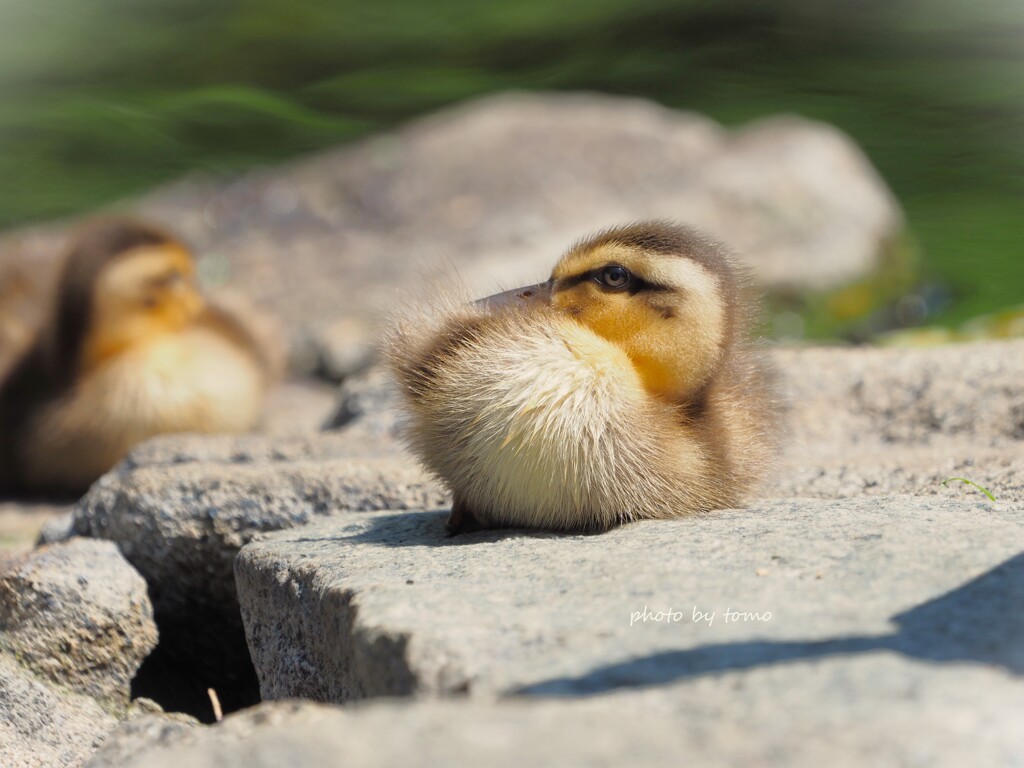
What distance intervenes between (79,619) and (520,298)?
166cm

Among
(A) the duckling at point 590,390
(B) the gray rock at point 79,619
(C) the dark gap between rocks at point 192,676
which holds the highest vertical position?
(A) the duckling at point 590,390

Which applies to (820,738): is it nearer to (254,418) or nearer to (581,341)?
(581,341)

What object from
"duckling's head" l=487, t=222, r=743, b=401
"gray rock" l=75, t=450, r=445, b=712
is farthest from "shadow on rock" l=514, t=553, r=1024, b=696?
"gray rock" l=75, t=450, r=445, b=712

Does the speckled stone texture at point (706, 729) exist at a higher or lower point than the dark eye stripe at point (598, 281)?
lower

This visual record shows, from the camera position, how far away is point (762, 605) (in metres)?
2.72

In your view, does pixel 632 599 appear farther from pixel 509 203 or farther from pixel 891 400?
pixel 509 203

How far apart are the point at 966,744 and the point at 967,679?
22cm

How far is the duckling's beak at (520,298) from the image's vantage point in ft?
12.7

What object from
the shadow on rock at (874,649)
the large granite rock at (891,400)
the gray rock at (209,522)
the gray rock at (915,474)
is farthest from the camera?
the large granite rock at (891,400)

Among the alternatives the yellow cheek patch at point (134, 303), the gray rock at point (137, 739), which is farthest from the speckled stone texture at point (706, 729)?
the yellow cheek patch at point (134, 303)

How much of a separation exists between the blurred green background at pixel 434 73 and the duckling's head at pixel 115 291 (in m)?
6.05

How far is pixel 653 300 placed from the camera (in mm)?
3785

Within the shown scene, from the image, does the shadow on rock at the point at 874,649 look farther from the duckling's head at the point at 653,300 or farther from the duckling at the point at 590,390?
the duckling's head at the point at 653,300

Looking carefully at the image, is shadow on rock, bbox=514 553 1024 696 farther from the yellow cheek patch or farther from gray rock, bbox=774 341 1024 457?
the yellow cheek patch
